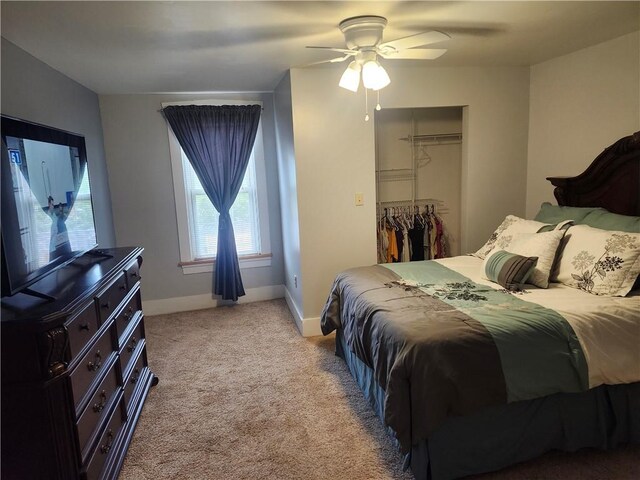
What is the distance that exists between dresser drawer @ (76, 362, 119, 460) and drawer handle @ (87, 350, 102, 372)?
0.31 feet

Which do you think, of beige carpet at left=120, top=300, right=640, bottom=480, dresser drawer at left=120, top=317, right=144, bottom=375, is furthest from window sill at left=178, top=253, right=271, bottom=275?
dresser drawer at left=120, top=317, right=144, bottom=375

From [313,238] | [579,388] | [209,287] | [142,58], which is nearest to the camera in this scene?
[579,388]

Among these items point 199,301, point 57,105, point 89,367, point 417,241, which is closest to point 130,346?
point 89,367

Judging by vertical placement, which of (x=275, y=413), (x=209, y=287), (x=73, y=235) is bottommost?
(x=275, y=413)

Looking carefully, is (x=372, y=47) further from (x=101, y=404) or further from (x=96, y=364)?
(x=101, y=404)

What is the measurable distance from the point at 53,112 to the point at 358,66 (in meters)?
2.20

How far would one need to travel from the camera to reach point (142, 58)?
9.46 ft

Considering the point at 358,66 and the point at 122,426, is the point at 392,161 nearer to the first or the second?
the point at 358,66

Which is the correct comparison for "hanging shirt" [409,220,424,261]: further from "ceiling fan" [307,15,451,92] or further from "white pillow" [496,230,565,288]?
"ceiling fan" [307,15,451,92]

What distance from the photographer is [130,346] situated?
258 centimetres

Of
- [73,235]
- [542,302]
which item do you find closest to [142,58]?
[73,235]

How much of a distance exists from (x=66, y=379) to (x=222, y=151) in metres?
3.01

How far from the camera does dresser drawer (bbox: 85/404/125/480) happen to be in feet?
5.92

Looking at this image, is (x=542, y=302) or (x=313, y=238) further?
(x=313, y=238)
